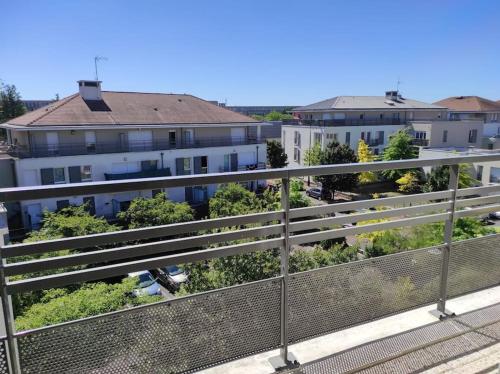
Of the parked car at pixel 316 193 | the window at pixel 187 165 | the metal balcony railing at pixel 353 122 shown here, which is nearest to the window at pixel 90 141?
the window at pixel 187 165

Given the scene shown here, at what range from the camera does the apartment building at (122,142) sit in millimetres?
19328

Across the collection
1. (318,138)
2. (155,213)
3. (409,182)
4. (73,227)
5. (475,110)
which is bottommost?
(409,182)

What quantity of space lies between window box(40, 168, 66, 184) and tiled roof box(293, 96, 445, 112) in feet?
80.4

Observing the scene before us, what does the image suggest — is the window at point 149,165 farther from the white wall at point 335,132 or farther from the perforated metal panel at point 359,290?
the perforated metal panel at point 359,290

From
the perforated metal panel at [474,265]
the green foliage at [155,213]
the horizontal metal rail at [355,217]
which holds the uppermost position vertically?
the horizontal metal rail at [355,217]

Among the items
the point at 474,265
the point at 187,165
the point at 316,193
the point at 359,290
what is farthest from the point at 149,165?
the point at 359,290

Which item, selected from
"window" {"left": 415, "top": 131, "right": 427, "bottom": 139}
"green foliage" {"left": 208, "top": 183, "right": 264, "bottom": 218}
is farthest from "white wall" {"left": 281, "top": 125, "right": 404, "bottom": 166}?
"green foliage" {"left": 208, "top": 183, "right": 264, "bottom": 218}

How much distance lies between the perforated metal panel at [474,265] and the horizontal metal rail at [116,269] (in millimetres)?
1579

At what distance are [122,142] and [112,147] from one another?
26.7 inches

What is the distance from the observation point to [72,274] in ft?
5.04

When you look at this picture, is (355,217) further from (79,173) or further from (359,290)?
(79,173)

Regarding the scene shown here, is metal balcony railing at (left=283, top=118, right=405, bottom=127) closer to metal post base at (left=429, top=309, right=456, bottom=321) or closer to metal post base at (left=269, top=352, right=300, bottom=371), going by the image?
metal post base at (left=429, top=309, right=456, bottom=321)

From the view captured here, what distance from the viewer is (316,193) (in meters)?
25.3

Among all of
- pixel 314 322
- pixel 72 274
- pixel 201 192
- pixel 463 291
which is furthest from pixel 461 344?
pixel 201 192
